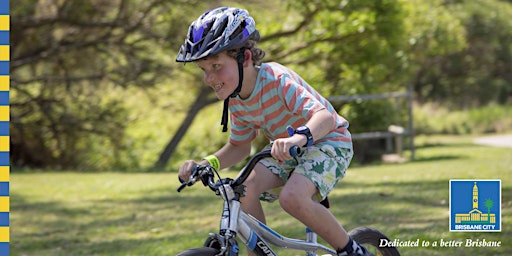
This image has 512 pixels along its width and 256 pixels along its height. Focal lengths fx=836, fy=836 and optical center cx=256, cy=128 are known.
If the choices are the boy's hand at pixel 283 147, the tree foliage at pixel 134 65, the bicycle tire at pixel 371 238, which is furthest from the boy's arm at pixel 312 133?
the tree foliage at pixel 134 65

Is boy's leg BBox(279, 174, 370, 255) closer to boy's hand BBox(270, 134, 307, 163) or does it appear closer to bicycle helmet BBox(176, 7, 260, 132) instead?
boy's hand BBox(270, 134, 307, 163)

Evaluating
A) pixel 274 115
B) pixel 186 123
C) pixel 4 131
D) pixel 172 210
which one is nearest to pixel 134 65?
pixel 186 123

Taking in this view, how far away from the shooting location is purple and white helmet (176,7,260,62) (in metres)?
3.27

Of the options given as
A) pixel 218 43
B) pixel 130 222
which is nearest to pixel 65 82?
pixel 130 222

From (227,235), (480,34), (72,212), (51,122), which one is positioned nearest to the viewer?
(227,235)

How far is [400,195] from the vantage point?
797cm

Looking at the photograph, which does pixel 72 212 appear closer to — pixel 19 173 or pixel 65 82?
pixel 19 173

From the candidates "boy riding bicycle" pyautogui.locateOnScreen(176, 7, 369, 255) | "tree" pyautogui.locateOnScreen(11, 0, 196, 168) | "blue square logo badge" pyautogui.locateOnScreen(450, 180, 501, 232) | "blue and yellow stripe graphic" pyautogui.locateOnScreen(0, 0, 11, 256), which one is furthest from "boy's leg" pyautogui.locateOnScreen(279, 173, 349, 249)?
"tree" pyautogui.locateOnScreen(11, 0, 196, 168)

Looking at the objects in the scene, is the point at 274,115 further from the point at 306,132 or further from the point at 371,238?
the point at 371,238

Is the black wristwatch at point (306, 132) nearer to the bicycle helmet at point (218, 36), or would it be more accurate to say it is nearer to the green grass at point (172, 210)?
the bicycle helmet at point (218, 36)

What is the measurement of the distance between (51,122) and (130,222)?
6158mm

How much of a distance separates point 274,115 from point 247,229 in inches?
20.9

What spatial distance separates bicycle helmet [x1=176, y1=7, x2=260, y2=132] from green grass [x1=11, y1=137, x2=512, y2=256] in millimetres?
2396

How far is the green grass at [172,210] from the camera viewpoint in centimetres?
616
